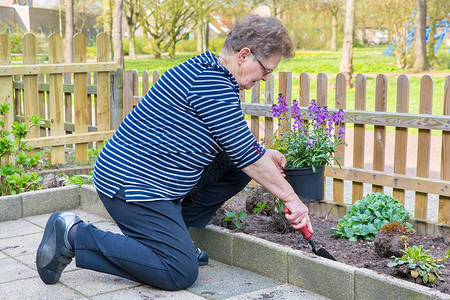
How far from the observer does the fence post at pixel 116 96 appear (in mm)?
6613

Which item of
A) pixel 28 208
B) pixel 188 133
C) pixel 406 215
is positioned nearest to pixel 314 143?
pixel 406 215

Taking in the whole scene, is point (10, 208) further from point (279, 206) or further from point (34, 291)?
point (279, 206)

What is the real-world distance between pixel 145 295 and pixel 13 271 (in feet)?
2.89

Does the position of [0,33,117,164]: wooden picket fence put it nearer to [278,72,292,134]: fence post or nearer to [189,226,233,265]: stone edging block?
[278,72,292,134]: fence post

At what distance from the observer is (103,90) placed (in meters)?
6.55

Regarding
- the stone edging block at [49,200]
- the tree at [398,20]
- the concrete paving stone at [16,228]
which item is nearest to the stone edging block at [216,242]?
the concrete paving stone at [16,228]

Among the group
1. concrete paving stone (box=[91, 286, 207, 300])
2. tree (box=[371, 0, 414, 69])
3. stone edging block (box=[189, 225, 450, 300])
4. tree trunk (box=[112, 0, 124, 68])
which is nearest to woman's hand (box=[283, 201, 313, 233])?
stone edging block (box=[189, 225, 450, 300])

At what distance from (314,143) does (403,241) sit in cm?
91

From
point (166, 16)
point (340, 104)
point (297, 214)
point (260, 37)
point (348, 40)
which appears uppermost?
point (166, 16)

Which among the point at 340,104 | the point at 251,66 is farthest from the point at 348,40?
the point at 251,66

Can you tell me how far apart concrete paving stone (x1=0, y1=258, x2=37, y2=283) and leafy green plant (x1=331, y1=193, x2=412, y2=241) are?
1.90 metres

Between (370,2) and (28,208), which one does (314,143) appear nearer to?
(28,208)

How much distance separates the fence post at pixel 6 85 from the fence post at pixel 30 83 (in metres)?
0.21

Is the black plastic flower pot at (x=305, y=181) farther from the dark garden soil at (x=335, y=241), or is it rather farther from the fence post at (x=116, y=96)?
the fence post at (x=116, y=96)
